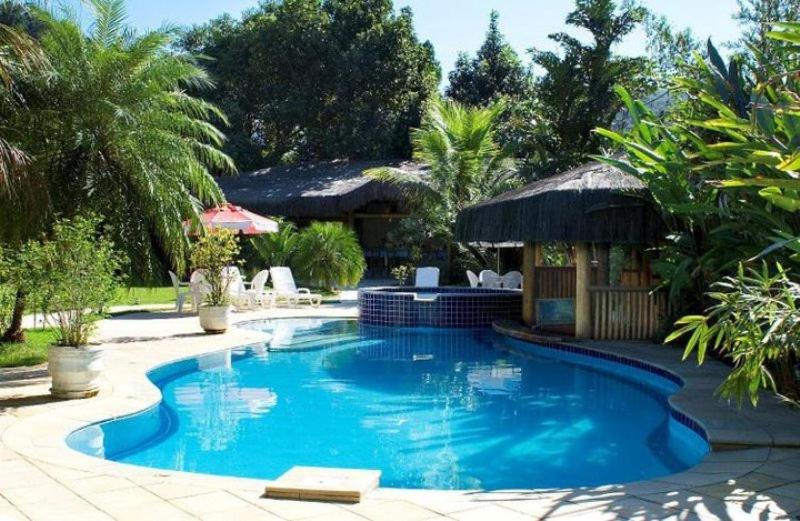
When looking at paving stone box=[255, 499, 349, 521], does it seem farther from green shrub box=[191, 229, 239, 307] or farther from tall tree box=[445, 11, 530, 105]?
tall tree box=[445, 11, 530, 105]

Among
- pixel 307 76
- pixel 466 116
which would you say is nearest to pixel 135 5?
pixel 466 116

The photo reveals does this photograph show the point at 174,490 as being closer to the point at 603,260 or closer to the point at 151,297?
the point at 603,260

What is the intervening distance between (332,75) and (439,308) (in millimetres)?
18385

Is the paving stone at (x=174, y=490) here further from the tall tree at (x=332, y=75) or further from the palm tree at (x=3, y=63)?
the tall tree at (x=332, y=75)

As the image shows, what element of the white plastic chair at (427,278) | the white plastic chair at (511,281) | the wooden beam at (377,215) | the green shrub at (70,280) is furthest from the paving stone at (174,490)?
the wooden beam at (377,215)

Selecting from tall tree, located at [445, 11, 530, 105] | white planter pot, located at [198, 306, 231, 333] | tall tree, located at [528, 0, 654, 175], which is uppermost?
tall tree, located at [445, 11, 530, 105]

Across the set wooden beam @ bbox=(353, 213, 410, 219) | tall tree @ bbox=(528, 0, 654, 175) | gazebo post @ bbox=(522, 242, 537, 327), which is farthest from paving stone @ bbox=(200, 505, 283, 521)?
wooden beam @ bbox=(353, 213, 410, 219)

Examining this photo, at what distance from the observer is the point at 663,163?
9.62 meters

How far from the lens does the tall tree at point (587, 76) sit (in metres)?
18.9

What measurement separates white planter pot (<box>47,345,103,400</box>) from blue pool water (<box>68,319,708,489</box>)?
70 cm

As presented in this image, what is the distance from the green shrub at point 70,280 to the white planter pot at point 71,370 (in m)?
0.18

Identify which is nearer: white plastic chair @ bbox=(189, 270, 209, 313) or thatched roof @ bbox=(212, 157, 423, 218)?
white plastic chair @ bbox=(189, 270, 209, 313)

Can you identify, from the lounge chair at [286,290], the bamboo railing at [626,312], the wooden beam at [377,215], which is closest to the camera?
the bamboo railing at [626,312]

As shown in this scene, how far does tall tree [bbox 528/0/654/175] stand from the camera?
18.9m
